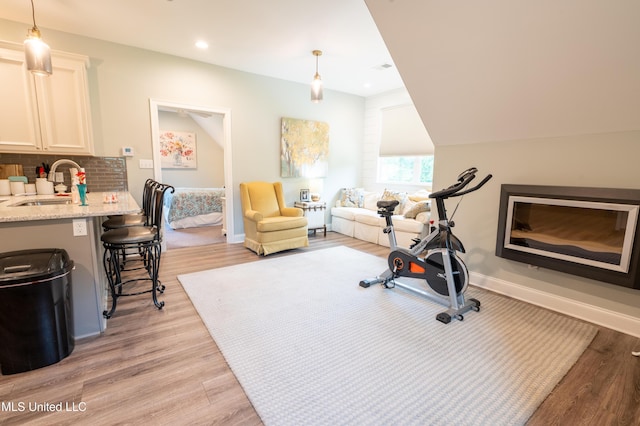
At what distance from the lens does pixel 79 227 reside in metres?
1.97

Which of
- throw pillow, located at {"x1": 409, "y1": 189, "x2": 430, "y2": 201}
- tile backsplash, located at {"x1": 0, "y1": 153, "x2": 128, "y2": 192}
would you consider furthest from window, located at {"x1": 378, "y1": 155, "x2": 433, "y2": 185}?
tile backsplash, located at {"x1": 0, "y1": 153, "x2": 128, "y2": 192}

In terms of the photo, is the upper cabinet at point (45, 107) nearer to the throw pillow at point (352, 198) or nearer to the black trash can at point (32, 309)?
the black trash can at point (32, 309)

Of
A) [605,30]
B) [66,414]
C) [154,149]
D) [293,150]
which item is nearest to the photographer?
[66,414]

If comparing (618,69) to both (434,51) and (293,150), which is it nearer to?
(434,51)

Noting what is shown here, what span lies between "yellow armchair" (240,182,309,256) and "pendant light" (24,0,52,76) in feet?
8.44

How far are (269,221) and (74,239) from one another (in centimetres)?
236

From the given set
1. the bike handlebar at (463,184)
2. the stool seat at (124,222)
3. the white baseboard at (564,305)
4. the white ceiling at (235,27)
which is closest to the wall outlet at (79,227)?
the stool seat at (124,222)

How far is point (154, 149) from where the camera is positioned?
405cm

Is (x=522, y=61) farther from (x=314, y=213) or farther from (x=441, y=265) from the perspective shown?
(x=314, y=213)

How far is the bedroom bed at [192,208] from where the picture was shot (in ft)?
18.9

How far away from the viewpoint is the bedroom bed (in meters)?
5.77

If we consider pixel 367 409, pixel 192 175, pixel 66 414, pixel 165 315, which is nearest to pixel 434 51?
pixel 367 409

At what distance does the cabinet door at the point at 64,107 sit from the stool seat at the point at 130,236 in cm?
181

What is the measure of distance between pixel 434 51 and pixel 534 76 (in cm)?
→ 77
